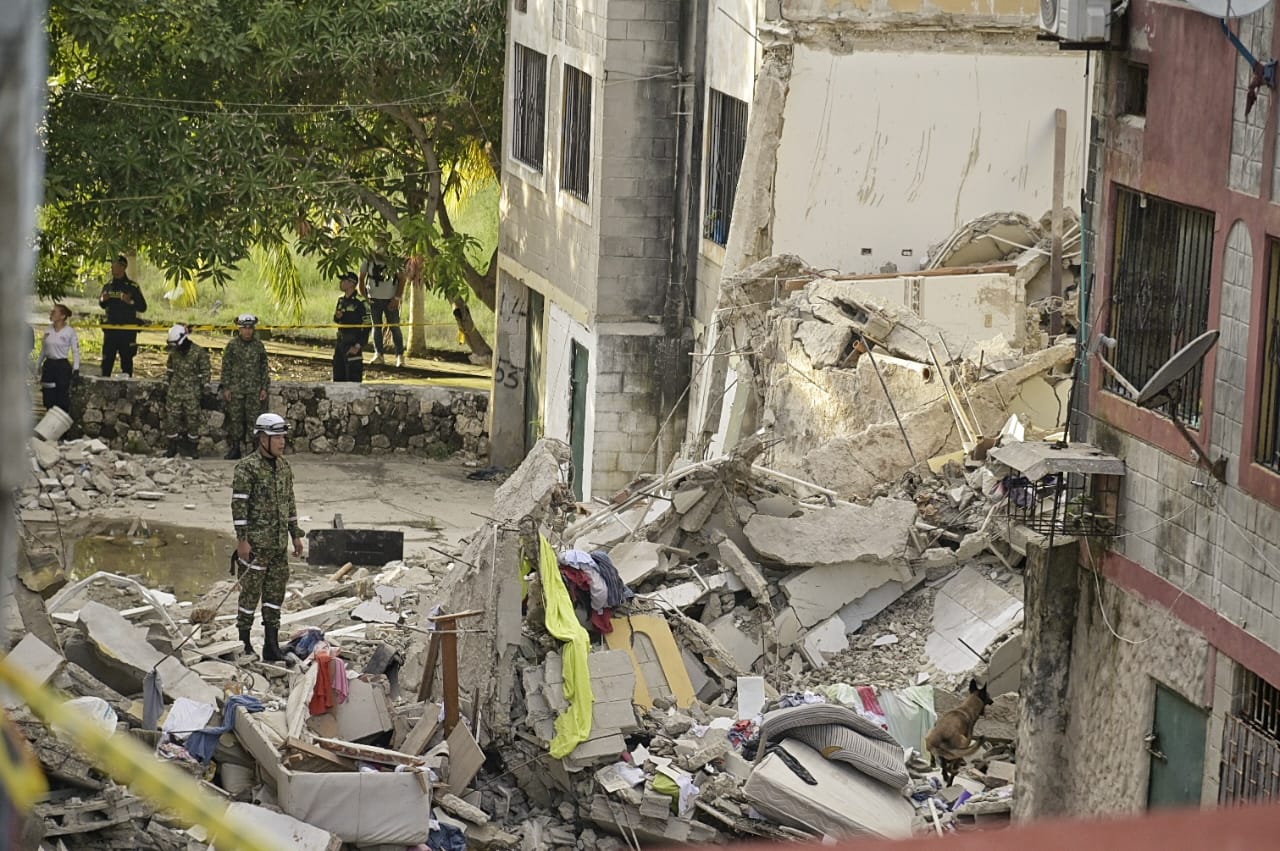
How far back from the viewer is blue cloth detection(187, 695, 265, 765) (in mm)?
11016

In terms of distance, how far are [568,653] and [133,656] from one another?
117 inches

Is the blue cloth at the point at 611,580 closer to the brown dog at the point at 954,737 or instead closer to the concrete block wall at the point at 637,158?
the brown dog at the point at 954,737

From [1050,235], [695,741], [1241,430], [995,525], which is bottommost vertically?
[695,741]

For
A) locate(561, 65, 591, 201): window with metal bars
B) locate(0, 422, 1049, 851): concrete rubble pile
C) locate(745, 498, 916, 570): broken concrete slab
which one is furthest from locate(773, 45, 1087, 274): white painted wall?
locate(745, 498, 916, 570): broken concrete slab

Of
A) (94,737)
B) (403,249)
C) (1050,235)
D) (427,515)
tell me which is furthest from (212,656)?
(403,249)

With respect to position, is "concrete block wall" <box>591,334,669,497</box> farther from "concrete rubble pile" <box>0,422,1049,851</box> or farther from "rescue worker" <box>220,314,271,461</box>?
"concrete rubble pile" <box>0,422,1049,851</box>

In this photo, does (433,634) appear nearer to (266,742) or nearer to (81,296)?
(266,742)

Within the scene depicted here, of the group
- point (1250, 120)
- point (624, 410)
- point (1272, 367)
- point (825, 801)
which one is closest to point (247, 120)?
point (624, 410)

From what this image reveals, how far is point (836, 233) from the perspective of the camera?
18.0 meters

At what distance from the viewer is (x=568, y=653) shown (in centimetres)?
1198

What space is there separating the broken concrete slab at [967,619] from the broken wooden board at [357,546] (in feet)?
18.4

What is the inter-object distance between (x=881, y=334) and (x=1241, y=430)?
20.4ft

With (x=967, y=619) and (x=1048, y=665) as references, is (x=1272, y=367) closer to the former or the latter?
(x=1048, y=665)

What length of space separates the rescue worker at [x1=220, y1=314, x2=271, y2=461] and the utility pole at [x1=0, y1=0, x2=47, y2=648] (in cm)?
1896
